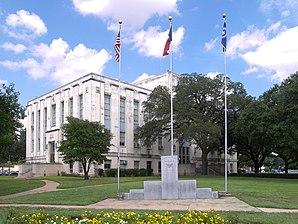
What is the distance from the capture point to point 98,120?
52062mm

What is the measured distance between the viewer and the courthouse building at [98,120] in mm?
52528

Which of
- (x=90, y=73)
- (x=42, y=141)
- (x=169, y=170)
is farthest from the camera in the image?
(x=42, y=141)

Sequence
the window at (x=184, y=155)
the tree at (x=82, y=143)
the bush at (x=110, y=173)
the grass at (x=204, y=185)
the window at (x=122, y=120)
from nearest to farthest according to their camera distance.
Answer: the grass at (x=204, y=185) → the tree at (x=82, y=143) → the bush at (x=110, y=173) → the window at (x=122, y=120) → the window at (x=184, y=155)

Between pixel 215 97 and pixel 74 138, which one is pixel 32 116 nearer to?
pixel 74 138

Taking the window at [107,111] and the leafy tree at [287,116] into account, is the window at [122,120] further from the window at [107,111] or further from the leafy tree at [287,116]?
the leafy tree at [287,116]

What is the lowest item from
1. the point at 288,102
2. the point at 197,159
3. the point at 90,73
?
the point at 197,159

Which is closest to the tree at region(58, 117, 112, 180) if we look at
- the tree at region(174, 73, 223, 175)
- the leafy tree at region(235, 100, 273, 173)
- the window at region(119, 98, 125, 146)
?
the tree at region(174, 73, 223, 175)

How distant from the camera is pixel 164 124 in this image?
49406 mm

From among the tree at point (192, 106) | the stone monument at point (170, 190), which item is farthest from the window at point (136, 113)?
the stone monument at point (170, 190)

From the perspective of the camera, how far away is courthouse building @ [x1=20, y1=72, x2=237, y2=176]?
52.5 metres

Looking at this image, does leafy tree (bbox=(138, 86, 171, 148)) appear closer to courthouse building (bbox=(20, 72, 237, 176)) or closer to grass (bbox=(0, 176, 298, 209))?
courthouse building (bbox=(20, 72, 237, 176))

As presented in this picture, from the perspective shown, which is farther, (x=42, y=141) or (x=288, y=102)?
(x=42, y=141)

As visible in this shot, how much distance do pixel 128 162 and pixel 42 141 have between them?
1649 centimetres

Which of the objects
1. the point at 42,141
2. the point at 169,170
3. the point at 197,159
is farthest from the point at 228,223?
the point at 197,159
